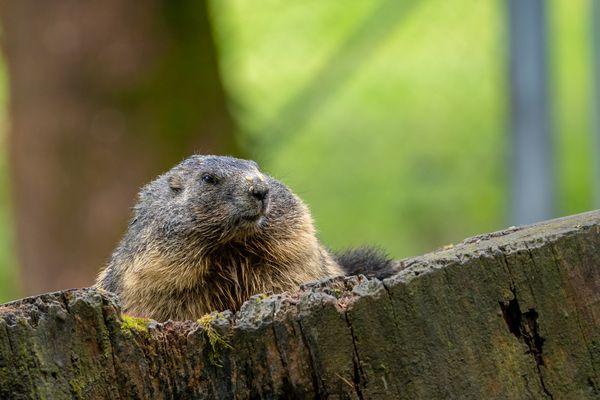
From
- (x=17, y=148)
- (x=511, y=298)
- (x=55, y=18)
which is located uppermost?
(x=55, y=18)

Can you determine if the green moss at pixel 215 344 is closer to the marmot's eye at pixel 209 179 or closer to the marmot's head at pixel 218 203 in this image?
the marmot's head at pixel 218 203

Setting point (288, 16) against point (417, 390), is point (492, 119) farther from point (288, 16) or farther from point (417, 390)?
point (417, 390)

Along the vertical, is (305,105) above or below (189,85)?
above

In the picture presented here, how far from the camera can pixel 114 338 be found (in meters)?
4.14

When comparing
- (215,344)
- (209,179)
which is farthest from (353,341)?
(209,179)

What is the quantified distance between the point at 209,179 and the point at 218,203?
263mm

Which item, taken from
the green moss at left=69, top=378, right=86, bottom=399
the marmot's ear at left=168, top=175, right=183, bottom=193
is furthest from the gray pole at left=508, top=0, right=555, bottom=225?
the green moss at left=69, top=378, right=86, bottom=399

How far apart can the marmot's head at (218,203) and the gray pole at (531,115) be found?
5119 mm

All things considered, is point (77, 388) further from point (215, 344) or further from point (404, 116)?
point (404, 116)

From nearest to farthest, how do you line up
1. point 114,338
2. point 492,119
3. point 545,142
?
point 114,338, point 545,142, point 492,119

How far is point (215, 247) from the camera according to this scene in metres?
6.73

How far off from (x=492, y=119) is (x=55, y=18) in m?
8.24

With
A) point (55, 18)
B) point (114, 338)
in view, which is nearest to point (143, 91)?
point (55, 18)

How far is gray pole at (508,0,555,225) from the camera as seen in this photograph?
11617mm
